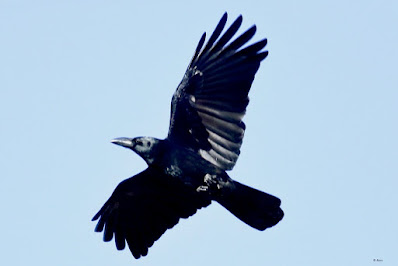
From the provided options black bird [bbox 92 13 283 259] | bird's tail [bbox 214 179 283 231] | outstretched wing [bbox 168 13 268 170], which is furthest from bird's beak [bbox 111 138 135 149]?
bird's tail [bbox 214 179 283 231]

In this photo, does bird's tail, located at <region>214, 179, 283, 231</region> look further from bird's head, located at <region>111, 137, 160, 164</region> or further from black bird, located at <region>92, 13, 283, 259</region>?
bird's head, located at <region>111, 137, 160, 164</region>

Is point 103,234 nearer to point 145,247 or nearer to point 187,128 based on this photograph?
point 145,247

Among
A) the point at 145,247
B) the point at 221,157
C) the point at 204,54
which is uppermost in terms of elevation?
the point at 204,54

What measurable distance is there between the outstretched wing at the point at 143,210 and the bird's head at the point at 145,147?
64 centimetres

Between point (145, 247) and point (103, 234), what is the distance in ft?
2.28

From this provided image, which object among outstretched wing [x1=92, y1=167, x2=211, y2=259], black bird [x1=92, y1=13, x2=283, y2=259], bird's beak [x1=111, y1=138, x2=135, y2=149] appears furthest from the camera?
outstretched wing [x1=92, y1=167, x2=211, y2=259]

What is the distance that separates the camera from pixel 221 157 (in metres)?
17.8

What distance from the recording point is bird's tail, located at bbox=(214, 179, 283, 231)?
17766 mm

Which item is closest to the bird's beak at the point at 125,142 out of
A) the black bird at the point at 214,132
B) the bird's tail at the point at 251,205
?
the black bird at the point at 214,132

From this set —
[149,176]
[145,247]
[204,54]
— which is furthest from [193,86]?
[145,247]

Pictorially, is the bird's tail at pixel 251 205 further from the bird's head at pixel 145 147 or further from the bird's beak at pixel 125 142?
the bird's beak at pixel 125 142

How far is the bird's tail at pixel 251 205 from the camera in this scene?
58.3ft

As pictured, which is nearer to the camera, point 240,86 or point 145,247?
point 240,86

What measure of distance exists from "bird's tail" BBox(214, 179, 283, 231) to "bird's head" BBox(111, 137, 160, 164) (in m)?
1.15
